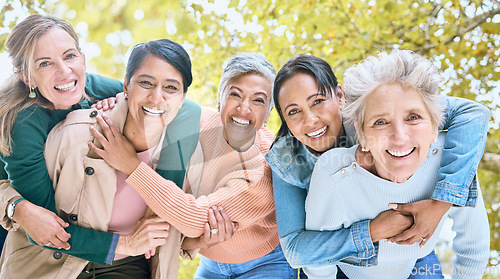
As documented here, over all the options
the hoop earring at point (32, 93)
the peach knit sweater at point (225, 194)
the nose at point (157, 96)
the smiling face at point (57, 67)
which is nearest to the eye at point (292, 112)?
the peach knit sweater at point (225, 194)

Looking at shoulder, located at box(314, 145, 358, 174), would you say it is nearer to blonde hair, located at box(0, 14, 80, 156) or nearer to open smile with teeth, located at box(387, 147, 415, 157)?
open smile with teeth, located at box(387, 147, 415, 157)

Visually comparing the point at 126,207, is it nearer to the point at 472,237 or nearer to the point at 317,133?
the point at 317,133

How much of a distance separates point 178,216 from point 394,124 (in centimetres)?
83

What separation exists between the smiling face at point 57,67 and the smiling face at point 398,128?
3.49ft

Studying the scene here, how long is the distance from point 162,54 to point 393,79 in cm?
82

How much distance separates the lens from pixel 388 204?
159 cm

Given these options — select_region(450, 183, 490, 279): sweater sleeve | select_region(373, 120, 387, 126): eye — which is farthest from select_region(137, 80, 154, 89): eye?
select_region(450, 183, 490, 279): sweater sleeve

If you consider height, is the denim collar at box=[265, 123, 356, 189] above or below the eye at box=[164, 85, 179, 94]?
below

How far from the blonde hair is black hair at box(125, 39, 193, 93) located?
0.77ft

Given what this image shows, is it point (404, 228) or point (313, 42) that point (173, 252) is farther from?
point (313, 42)

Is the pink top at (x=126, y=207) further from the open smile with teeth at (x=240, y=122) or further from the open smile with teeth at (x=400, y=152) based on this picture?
the open smile with teeth at (x=400, y=152)

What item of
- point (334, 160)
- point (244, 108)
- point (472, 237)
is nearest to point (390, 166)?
point (334, 160)

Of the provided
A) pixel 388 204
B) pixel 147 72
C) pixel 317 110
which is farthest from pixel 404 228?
pixel 147 72

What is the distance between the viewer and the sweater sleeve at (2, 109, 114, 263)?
157cm
